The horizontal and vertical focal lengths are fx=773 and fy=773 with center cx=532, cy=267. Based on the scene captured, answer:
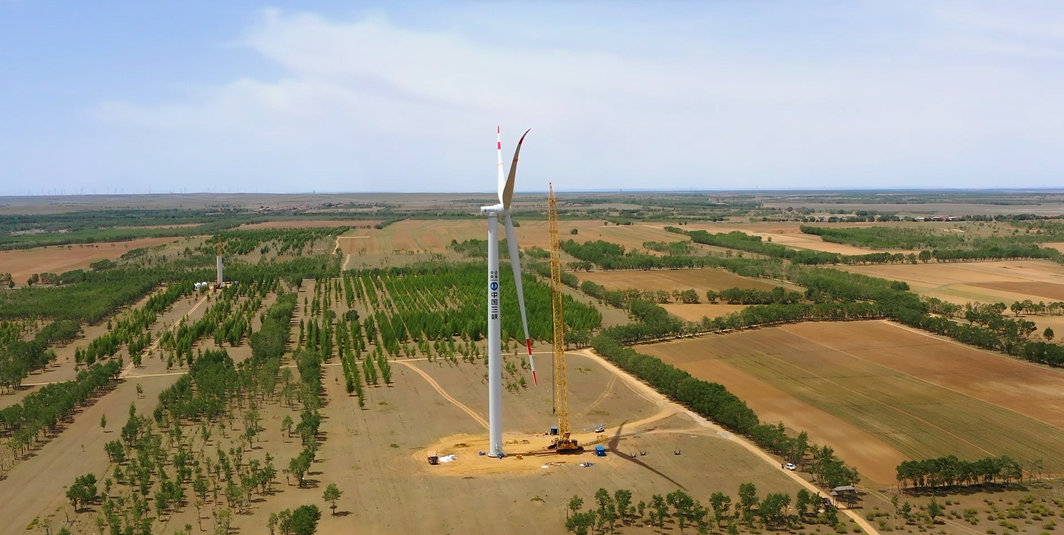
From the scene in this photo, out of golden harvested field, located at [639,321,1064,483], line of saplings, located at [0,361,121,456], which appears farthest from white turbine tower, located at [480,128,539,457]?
line of saplings, located at [0,361,121,456]

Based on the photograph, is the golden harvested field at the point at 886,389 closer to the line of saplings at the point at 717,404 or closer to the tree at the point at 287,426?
the line of saplings at the point at 717,404

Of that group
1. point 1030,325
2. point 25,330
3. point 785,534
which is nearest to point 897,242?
point 1030,325

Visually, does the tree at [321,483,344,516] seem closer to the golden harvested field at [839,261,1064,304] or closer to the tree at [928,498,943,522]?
the tree at [928,498,943,522]

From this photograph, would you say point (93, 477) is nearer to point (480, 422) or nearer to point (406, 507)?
point (406, 507)

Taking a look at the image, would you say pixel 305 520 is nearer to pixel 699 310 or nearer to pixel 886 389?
pixel 886 389

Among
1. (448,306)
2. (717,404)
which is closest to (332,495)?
(717,404)
